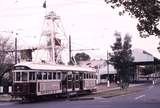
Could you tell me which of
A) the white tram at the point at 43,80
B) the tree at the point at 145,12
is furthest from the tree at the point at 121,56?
the tree at the point at 145,12

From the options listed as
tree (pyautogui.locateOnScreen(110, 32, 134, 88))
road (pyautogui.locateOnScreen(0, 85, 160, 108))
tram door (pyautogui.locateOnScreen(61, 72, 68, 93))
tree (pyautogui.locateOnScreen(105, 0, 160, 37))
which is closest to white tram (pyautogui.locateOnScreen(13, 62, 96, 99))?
tram door (pyautogui.locateOnScreen(61, 72, 68, 93))

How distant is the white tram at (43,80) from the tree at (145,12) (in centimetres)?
1641

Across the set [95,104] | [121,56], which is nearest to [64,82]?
[95,104]

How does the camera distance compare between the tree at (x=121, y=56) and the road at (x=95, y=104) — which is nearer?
the road at (x=95, y=104)

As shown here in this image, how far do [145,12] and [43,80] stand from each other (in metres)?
18.5

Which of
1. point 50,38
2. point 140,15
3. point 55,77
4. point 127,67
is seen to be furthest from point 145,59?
point 140,15

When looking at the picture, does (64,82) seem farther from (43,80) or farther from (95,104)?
(95,104)

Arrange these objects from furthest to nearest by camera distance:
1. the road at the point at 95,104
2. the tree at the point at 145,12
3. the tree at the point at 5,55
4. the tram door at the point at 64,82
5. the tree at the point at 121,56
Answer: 1. the tree at the point at 121,56
2. the tree at the point at 5,55
3. the tram door at the point at 64,82
4. the road at the point at 95,104
5. the tree at the point at 145,12

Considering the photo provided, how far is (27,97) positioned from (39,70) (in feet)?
8.28

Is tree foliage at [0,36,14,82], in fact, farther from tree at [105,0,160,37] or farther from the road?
tree at [105,0,160,37]

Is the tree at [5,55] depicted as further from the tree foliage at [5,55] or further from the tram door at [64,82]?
the tram door at [64,82]

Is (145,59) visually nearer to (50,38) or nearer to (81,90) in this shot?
(50,38)

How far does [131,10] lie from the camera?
22.5m

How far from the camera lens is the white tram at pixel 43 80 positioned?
37844mm
